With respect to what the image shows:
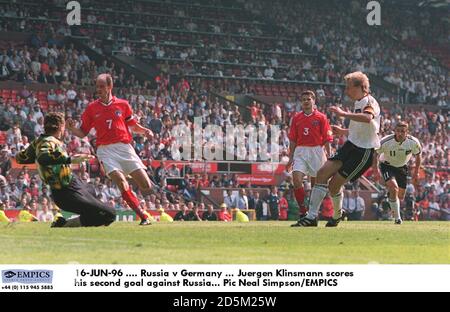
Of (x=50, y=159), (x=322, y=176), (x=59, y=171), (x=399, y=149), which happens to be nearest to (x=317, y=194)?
(x=322, y=176)

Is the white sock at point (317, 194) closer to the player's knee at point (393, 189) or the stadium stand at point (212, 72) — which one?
the player's knee at point (393, 189)

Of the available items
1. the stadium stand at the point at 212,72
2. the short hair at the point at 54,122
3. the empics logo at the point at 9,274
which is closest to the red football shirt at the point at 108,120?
the short hair at the point at 54,122

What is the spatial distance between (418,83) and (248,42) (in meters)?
8.27

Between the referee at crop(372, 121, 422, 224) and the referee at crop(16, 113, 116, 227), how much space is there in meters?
7.81

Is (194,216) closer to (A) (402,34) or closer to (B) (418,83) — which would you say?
(B) (418,83)

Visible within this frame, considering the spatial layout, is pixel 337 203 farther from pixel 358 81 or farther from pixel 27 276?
pixel 27 276

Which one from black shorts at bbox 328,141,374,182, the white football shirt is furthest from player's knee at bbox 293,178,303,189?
the white football shirt

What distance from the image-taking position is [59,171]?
14.4 metres

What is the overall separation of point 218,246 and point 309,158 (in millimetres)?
6522

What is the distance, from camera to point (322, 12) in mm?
47656

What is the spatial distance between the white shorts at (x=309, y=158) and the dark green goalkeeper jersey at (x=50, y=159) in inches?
216

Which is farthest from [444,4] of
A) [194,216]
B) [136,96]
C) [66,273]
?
[66,273]

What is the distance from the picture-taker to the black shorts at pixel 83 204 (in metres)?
14.5

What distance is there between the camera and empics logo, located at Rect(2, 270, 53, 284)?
28.7 ft
